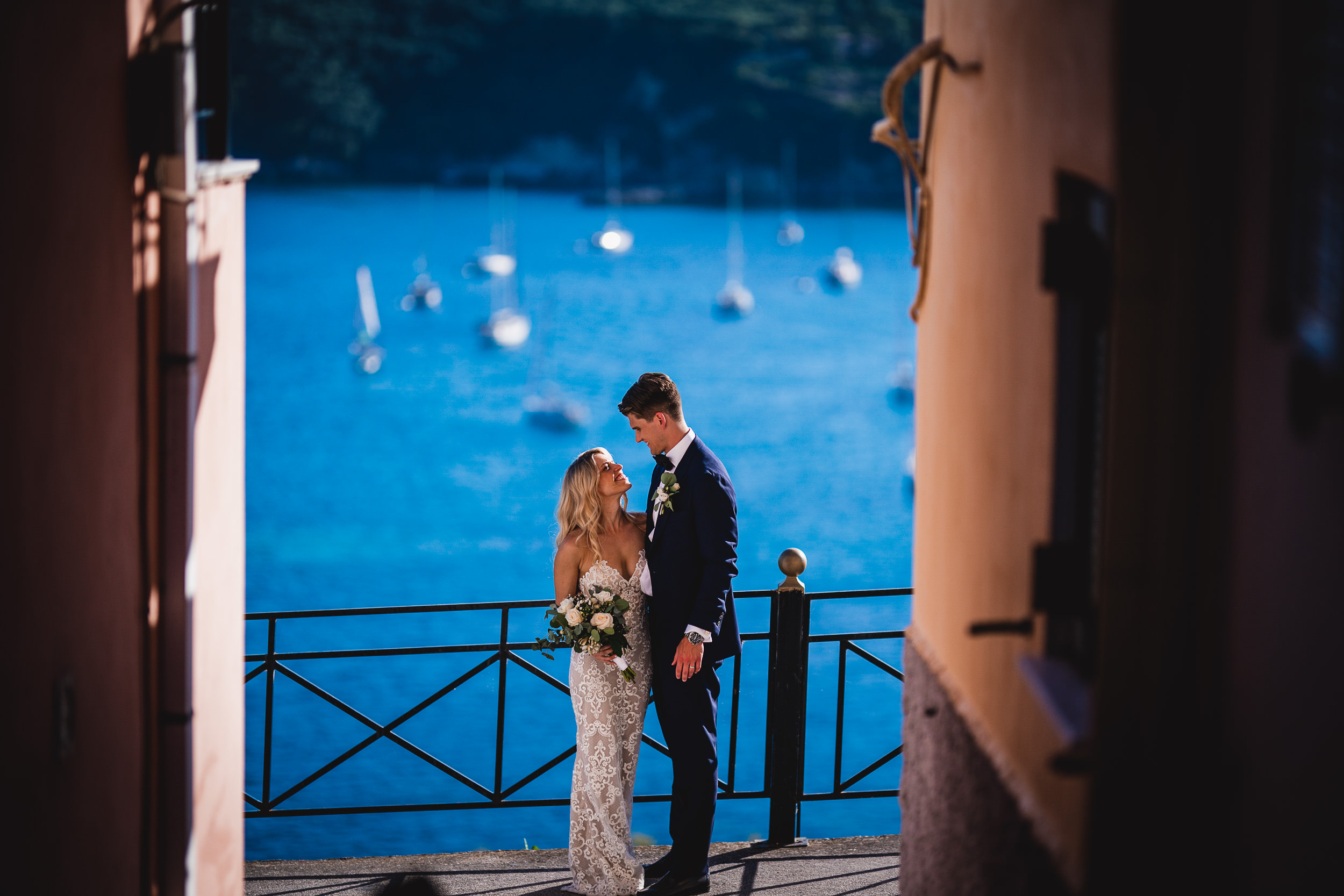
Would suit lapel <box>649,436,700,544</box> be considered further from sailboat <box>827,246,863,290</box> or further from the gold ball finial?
sailboat <box>827,246,863,290</box>

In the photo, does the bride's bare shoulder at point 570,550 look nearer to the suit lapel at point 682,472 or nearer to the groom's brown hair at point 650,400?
the suit lapel at point 682,472

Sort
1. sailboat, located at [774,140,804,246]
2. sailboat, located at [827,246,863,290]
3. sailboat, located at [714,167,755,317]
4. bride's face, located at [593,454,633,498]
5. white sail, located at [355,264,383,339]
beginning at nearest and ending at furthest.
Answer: bride's face, located at [593,454,633,498] → white sail, located at [355,264,383,339] → sailboat, located at [714,167,755,317] → sailboat, located at [827,246,863,290] → sailboat, located at [774,140,804,246]

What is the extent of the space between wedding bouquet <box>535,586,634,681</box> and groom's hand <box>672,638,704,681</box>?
197mm

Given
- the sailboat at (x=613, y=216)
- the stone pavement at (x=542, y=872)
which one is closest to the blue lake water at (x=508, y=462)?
the sailboat at (x=613, y=216)

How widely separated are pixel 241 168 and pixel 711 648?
247 centimetres

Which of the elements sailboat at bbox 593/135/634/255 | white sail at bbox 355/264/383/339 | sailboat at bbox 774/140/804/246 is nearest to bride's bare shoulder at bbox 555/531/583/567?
white sail at bbox 355/264/383/339

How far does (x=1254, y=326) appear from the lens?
2.38 meters

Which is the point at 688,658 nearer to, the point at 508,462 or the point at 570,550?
the point at 570,550

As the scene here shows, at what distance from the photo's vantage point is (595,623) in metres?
4.84

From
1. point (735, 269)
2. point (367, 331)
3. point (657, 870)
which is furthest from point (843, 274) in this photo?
point (657, 870)

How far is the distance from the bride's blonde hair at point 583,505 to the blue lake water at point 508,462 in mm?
6354

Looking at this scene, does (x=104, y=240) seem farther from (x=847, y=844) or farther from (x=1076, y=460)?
(x=847, y=844)

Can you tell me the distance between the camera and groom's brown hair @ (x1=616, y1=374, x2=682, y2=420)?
4984 mm

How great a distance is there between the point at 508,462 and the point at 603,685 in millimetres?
68103
